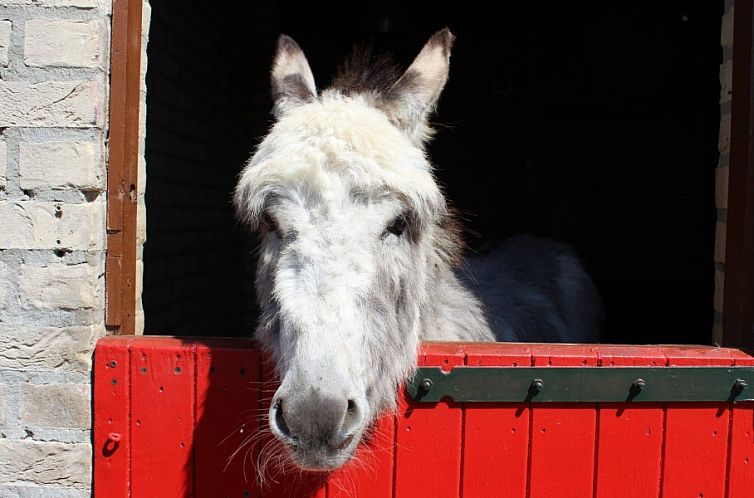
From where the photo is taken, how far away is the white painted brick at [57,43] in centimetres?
232

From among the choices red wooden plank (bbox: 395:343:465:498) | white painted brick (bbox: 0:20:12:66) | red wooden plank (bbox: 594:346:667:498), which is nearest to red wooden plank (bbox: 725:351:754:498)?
A: red wooden plank (bbox: 594:346:667:498)

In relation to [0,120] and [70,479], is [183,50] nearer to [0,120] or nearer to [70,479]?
[0,120]

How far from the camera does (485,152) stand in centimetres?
612

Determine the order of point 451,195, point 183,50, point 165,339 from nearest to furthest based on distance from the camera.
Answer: point 165,339 → point 183,50 → point 451,195

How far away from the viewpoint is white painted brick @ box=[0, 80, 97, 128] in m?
2.32

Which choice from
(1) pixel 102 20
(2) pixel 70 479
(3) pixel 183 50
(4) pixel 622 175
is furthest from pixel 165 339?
(4) pixel 622 175

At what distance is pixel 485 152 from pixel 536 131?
490 millimetres

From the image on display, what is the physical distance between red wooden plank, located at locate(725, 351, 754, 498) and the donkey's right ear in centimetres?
177

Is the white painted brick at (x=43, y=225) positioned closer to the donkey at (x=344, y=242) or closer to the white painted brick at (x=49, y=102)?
the white painted brick at (x=49, y=102)

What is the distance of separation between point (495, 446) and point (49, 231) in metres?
1.74

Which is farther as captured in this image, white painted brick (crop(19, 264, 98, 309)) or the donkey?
white painted brick (crop(19, 264, 98, 309))

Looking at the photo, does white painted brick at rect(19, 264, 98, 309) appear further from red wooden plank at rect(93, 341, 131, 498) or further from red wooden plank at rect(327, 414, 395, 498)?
red wooden plank at rect(327, 414, 395, 498)

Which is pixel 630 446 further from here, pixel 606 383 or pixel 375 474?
pixel 375 474

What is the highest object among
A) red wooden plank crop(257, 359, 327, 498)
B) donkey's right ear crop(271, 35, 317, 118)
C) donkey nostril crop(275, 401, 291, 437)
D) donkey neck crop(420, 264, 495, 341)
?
donkey's right ear crop(271, 35, 317, 118)
